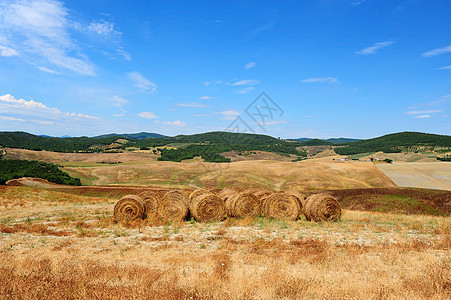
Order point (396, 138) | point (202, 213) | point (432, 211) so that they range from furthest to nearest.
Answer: point (396, 138) → point (432, 211) → point (202, 213)

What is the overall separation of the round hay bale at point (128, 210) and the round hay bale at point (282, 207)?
8.57 meters

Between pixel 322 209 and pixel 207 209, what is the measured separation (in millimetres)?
7381

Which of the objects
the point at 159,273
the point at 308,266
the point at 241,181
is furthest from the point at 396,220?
the point at 241,181

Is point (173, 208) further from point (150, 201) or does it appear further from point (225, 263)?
point (225, 263)

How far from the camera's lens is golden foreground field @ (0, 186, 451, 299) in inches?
245

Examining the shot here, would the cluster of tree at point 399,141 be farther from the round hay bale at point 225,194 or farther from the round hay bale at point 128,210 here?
the round hay bale at point 128,210

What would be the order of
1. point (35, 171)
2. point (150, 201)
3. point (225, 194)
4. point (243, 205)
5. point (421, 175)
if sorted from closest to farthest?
point (243, 205)
point (150, 201)
point (225, 194)
point (35, 171)
point (421, 175)

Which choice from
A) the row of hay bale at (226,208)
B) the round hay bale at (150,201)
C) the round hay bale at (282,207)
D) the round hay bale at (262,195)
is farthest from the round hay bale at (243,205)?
the round hay bale at (150,201)

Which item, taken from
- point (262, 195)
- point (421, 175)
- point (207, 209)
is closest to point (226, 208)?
point (207, 209)

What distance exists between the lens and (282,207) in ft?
60.3

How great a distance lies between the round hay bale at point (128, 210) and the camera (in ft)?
57.1

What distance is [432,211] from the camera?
24.9 metres

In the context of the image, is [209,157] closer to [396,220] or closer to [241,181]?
[241,181]

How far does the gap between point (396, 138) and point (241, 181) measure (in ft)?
530
